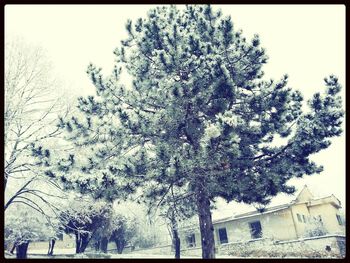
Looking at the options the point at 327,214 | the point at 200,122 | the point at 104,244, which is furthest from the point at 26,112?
the point at 327,214

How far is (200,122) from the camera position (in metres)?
11.3

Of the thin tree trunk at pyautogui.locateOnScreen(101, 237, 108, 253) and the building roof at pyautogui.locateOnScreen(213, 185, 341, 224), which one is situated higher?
the building roof at pyautogui.locateOnScreen(213, 185, 341, 224)

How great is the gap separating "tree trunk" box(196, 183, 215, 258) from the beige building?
1805cm

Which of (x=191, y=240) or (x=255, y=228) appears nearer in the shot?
(x=255, y=228)

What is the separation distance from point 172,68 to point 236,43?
271cm

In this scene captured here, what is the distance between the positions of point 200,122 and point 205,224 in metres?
3.77

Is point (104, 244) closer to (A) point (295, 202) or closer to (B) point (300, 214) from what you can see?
(A) point (295, 202)

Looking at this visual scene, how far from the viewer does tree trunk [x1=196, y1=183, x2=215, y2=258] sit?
10023 millimetres

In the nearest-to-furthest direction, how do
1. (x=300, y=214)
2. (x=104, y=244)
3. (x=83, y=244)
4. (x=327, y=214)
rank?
(x=83, y=244) → (x=300, y=214) → (x=327, y=214) → (x=104, y=244)

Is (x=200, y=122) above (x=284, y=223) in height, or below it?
above

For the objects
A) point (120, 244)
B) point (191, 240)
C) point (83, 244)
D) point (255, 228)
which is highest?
point (255, 228)

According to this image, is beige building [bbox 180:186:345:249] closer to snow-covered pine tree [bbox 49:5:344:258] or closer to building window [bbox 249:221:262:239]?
building window [bbox 249:221:262:239]

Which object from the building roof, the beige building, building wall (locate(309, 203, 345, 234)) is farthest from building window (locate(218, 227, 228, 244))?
building wall (locate(309, 203, 345, 234))
